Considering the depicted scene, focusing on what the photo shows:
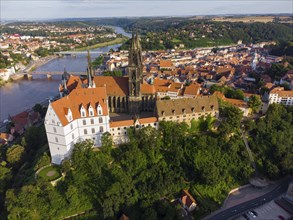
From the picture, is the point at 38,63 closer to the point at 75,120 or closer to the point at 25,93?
the point at 25,93

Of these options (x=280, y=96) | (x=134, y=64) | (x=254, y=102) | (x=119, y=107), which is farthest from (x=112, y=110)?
(x=280, y=96)

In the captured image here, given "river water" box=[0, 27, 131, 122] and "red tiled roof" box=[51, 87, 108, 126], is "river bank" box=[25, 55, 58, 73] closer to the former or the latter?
"river water" box=[0, 27, 131, 122]

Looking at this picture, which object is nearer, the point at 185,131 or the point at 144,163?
the point at 144,163

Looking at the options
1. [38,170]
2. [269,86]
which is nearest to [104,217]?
[38,170]

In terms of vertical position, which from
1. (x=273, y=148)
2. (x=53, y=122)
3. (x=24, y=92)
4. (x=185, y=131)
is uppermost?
(x=53, y=122)

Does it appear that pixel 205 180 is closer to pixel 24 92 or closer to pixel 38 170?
pixel 38 170

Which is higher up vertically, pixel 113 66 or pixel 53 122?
pixel 53 122

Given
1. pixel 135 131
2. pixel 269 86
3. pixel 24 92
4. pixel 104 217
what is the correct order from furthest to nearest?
1. pixel 24 92
2. pixel 269 86
3. pixel 135 131
4. pixel 104 217

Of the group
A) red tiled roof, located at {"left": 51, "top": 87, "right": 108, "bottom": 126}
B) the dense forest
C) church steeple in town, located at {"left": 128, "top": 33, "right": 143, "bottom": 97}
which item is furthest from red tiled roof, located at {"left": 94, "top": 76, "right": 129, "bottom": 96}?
the dense forest

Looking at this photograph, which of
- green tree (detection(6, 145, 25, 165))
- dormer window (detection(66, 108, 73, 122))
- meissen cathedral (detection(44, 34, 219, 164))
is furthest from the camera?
green tree (detection(6, 145, 25, 165))
